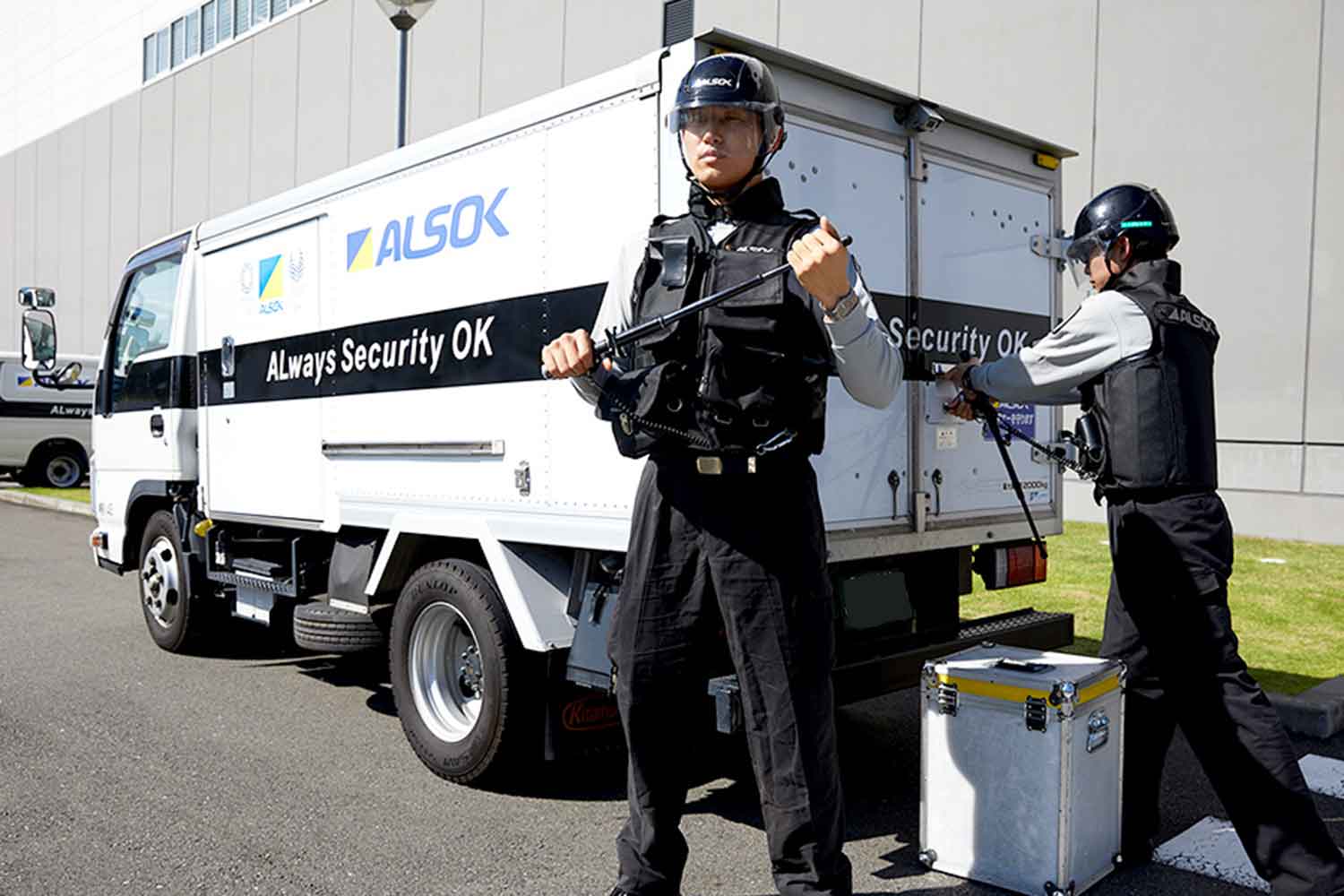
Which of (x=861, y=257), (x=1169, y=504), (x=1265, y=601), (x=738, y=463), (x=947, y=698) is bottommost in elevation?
(x=1265, y=601)

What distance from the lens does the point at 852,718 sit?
5.73 meters

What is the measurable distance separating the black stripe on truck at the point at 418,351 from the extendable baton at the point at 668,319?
3.66 ft

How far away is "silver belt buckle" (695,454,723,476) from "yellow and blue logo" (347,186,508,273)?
1.89 meters

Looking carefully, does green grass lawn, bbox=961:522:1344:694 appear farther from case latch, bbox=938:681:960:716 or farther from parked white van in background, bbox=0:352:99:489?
parked white van in background, bbox=0:352:99:489

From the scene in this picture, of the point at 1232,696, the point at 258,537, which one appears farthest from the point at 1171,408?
the point at 258,537

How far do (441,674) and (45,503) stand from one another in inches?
587

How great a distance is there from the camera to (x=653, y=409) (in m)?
3.05

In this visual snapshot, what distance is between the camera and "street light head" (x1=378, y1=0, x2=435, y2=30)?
9041 millimetres

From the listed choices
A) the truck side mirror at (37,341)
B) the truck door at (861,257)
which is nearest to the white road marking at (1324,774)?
the truck door at (861,257)

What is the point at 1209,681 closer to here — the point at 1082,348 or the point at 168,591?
the point at 1082,348

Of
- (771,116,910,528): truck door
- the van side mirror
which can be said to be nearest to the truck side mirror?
the van side mirror

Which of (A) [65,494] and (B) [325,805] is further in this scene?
(A) [65,494]

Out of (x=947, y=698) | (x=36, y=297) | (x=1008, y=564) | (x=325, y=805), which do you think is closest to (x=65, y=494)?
(x=36, y=297)

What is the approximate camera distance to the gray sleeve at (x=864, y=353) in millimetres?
2771
